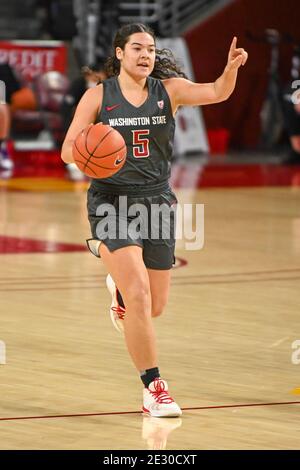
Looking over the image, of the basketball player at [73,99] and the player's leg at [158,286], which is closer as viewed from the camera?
the player's leg at [158,286]

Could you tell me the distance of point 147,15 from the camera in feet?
82.0

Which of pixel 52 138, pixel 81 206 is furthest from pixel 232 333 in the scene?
pixel 52 138

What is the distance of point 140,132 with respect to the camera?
21.7 feet

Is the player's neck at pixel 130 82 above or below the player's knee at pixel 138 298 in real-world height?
above

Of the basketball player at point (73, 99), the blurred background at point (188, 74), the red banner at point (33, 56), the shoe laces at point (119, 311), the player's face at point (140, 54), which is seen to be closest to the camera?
the player's face at point (140, 54)

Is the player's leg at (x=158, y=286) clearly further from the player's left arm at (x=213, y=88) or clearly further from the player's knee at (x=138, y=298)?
the player's left arm at (x=213, y=88)

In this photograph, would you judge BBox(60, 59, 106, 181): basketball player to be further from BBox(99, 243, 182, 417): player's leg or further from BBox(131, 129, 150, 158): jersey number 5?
BBox(99, 243, 182, 417): player's leg

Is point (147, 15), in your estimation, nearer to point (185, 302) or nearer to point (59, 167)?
point (59, 167)

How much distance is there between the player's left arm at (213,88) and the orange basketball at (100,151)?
584 millimetres

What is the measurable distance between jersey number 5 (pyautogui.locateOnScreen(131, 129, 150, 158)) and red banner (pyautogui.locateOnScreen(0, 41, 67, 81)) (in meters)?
15.4

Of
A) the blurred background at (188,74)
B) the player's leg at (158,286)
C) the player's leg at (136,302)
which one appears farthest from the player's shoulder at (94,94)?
the blurred background at (188,74)

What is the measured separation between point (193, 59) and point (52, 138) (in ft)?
12.7

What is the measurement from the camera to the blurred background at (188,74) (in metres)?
21.1

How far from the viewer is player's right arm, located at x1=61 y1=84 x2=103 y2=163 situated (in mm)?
6465
